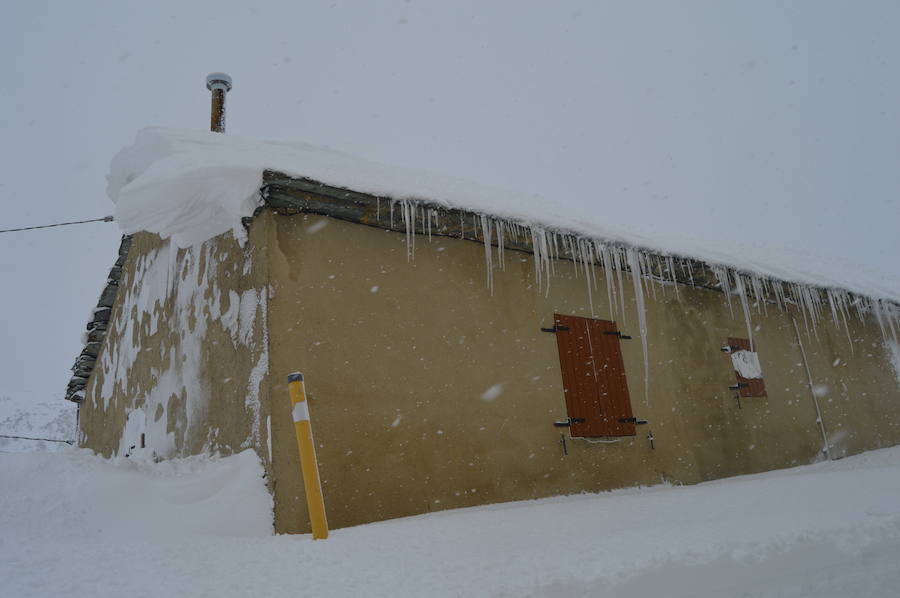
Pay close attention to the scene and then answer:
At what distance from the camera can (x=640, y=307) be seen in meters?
6.26

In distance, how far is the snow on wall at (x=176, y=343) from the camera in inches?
171

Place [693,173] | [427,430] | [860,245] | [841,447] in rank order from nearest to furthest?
1. [427,430]
2. [841,447]
3. [860,245]
4. [693,173]

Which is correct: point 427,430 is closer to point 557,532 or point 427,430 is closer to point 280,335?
point 280,335

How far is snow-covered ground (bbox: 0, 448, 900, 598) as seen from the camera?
209cm

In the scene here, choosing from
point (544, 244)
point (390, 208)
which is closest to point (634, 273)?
point (544, 244)

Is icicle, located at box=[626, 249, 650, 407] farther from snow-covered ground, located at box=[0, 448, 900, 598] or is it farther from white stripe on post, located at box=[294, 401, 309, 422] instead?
white stripe on post, located at box=[294, 401, 309, 422]

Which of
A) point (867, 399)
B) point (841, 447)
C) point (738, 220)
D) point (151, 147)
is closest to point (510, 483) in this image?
point (151, 147)

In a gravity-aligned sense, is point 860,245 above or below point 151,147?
above

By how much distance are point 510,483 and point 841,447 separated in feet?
16.8

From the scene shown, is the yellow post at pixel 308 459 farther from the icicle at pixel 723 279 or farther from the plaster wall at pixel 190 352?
the icicle at pixel 723 279

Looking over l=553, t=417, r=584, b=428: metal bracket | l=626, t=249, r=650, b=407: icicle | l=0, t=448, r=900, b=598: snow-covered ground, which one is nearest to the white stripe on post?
l=0, t=448, r=900, b=598: snow-covered ground

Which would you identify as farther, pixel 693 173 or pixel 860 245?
pixel 693 173

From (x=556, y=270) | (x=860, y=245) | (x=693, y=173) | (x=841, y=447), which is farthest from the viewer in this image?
(x=693, y=173)

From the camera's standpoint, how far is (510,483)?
483 cm
